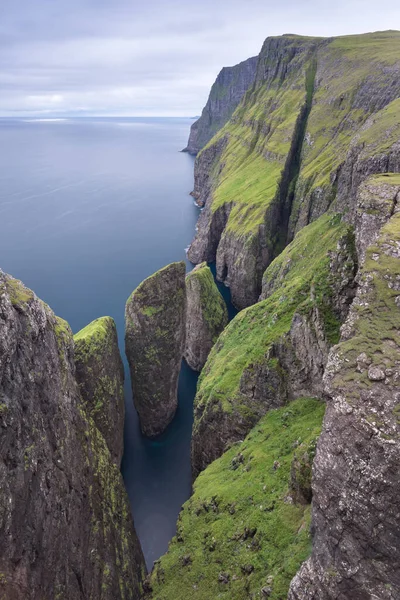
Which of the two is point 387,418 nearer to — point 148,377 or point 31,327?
point 31,327

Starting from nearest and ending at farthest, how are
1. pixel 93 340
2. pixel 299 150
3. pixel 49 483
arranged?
1. pixel 49 483
2. pixel 93 340
3. pixel 299 150

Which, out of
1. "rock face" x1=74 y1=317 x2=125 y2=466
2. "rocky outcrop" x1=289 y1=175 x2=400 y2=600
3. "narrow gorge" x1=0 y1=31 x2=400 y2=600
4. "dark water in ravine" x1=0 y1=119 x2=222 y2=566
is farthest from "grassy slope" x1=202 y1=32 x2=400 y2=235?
"rocky outcrop" x1=289 y1=175 x2=400 y2=600

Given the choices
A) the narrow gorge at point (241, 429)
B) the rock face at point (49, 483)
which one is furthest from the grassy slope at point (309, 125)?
the rock face at point (49, 483)

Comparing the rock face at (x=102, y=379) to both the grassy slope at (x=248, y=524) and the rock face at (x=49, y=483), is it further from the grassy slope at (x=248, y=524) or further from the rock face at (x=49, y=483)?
the grassy slope at (x=248, y=524)

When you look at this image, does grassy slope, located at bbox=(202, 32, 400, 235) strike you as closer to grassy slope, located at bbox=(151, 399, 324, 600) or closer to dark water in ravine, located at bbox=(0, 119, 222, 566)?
dark water in ravine, located at bbox=(0, 119, 222, 566)

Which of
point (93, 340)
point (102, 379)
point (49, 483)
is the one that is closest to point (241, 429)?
point (102, 379)

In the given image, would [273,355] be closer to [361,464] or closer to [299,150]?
[361,464]

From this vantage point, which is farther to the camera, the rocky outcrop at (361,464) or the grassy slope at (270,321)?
the grassy slope at (270,321)
